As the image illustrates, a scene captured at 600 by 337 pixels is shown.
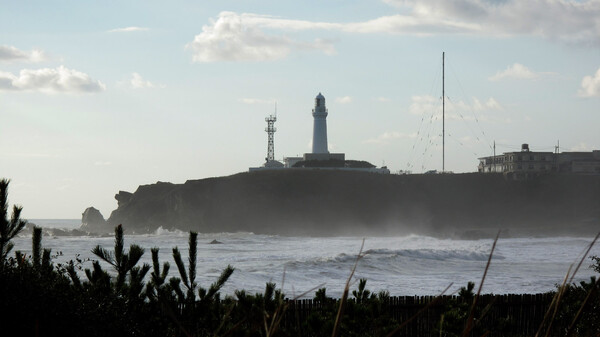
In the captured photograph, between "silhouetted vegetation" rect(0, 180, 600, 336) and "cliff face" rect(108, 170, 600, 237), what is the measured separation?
89.3 m

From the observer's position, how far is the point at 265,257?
5081 centimetres

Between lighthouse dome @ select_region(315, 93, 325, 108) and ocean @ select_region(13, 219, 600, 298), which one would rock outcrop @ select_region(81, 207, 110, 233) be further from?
ocean @ select_region(13, 219, 600, 298)

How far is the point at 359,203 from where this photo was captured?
4321 inches

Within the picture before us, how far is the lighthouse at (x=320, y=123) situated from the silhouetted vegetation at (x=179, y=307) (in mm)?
94165

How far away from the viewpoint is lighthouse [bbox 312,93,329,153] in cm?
10969

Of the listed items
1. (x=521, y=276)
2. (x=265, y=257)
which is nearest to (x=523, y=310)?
(x=521, y=276)

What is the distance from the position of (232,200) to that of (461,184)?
33.4 meters

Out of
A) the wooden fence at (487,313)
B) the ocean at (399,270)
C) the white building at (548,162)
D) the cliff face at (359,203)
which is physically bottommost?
the ocean at (399,270)

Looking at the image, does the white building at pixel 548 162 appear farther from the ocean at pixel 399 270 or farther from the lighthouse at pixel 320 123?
the ocean at pixel 399 270

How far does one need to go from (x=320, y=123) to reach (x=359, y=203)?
1272 cm

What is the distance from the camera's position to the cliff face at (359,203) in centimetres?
10512

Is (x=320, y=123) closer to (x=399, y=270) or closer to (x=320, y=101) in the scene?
(x=320, y=101)

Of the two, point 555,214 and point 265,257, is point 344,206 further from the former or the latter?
point 265,257

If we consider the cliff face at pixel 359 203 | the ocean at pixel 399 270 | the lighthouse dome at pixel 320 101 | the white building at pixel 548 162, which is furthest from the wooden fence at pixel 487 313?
the white building at pixel 548 162
